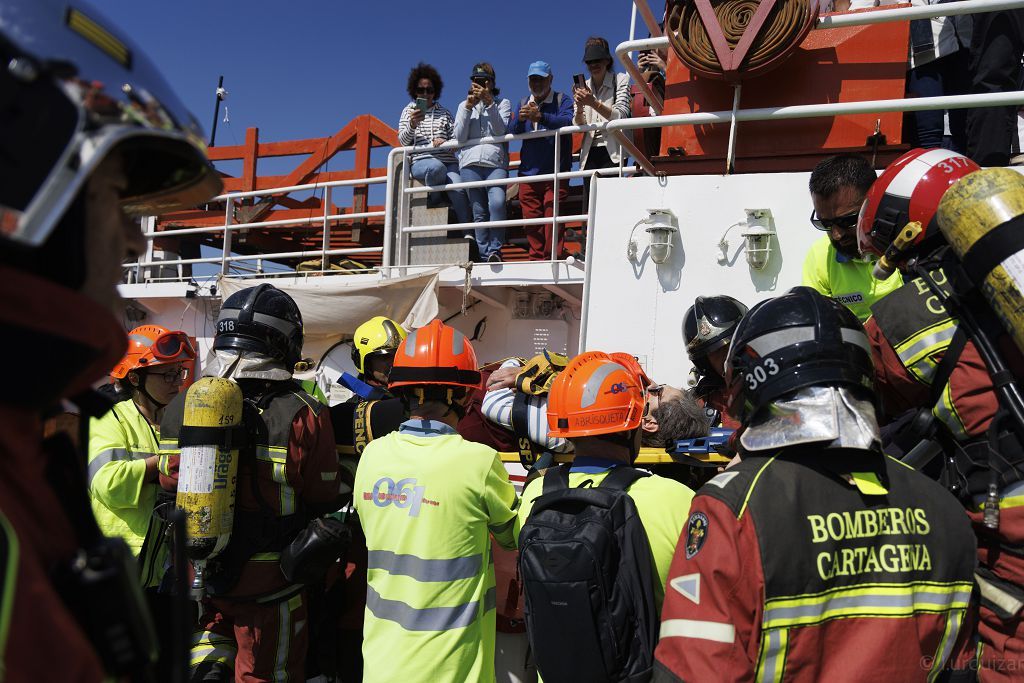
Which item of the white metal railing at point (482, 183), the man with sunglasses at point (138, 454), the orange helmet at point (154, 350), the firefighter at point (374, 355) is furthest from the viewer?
the white metal railing at point (482, 183)

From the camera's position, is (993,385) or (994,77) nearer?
(993,385)

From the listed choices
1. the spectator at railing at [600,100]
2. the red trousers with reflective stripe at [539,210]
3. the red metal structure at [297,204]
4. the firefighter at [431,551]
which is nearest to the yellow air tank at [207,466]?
the firefighter at [431,551]

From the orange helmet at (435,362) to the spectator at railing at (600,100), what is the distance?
3645 mm

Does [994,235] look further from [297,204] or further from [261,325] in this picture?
[297,204]

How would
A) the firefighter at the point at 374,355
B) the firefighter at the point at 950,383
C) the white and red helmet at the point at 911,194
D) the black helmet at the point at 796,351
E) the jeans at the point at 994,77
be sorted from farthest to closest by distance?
the firefighter at the point at 374,355 < the jeans at the point at 994,77 < the white and red helmet at the point at 911,194 < the firefighter at the point at 950,383 < the black helmet at the point at 796,351

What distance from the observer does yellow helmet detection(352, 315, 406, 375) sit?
17.4 feet

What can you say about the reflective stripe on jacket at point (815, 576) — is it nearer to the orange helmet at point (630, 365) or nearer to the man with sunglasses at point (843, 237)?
the orange helmet at point (630, 365)

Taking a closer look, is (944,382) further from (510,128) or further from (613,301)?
(510,128)

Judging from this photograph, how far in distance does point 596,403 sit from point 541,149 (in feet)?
17.1

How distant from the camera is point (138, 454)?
3.84 m

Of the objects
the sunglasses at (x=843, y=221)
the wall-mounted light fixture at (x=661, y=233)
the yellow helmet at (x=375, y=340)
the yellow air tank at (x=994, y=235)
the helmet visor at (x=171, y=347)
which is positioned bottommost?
the helmet visor at (x=171, y=347)

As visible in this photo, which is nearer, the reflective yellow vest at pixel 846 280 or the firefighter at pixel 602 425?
the firefighter at pixel 602 425

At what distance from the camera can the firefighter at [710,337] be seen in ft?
10.3

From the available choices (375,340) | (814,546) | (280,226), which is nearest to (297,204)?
(280,226)
